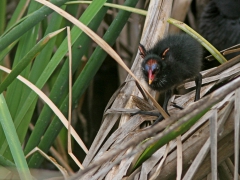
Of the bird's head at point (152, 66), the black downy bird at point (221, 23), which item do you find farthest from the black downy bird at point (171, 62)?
the black downy bird at point (221, 23)

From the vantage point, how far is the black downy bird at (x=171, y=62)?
1241 millimetres

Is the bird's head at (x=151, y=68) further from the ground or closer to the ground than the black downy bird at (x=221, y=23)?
closer to the ground

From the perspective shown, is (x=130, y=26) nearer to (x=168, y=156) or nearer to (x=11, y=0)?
(x=11, y=0)

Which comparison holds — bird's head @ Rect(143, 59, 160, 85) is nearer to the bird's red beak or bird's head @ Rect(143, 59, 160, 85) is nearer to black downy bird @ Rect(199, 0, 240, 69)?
the bird's red beak

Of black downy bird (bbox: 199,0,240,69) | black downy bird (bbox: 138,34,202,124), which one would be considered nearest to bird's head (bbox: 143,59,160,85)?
black downy bird (bbox: 138,34,202,124)

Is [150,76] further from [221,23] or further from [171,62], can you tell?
[221,23]

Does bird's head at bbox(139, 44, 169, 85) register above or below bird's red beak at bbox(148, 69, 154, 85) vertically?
above

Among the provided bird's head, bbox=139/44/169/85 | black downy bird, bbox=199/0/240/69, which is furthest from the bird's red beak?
black downy bird, bbox=199/0/240/69

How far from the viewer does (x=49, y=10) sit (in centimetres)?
121

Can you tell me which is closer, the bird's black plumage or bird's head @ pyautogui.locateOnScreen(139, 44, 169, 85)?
bird's head @ pyautogui.locateOnScreen(139, 44, 169, 85)

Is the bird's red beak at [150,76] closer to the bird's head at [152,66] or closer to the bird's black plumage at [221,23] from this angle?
the bird's head at [152,66]

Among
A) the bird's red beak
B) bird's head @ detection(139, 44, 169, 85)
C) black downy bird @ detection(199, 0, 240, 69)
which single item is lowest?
the bird's red beak

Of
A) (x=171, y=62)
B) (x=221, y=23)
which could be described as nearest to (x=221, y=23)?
(x=221, y=23)

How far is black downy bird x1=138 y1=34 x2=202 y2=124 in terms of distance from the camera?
1241mm
